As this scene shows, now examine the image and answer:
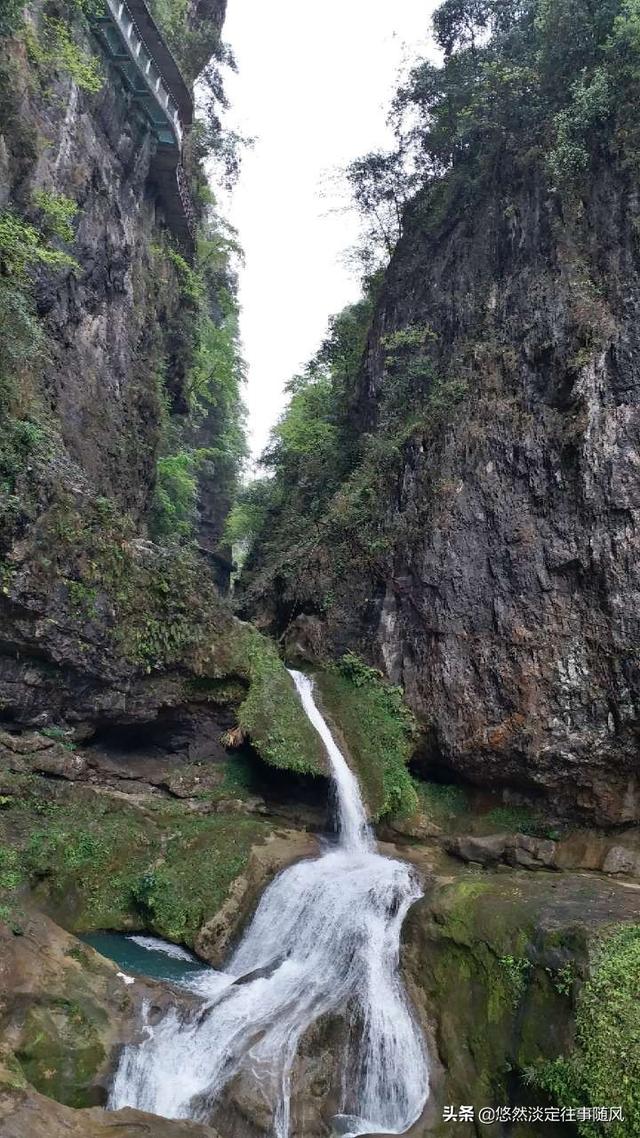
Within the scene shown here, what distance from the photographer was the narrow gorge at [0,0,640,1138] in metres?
7.27

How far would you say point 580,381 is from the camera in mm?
13742

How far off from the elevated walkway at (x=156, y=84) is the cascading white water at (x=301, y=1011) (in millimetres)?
21806

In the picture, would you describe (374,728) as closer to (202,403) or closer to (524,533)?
(524,533)

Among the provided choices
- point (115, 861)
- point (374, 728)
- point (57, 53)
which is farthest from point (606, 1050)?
point (57, 53)

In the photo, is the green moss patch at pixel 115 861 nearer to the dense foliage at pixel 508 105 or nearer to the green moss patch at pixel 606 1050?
the green moss patch at pixel 606 1050

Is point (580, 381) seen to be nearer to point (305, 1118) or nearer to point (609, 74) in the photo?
point (609, 74)

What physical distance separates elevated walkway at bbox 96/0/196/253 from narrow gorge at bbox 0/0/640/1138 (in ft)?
0.37

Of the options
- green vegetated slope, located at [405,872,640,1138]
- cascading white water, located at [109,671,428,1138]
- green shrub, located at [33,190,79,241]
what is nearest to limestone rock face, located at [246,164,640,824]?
green vegetated slope, located at [405,872,640,1138]

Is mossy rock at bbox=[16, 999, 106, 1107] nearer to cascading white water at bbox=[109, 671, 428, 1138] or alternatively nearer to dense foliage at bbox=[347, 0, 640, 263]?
cascading white water at bbox=[109, 671, 428, 1138]

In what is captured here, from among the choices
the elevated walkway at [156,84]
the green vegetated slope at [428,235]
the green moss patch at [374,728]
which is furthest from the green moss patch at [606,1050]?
the elevated walkway at [156,84]

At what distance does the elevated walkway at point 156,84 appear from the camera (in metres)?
17.9

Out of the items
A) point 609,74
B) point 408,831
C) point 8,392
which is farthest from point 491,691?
point 609,74

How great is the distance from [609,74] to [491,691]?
1509 cm

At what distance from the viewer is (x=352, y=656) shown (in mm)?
15602
